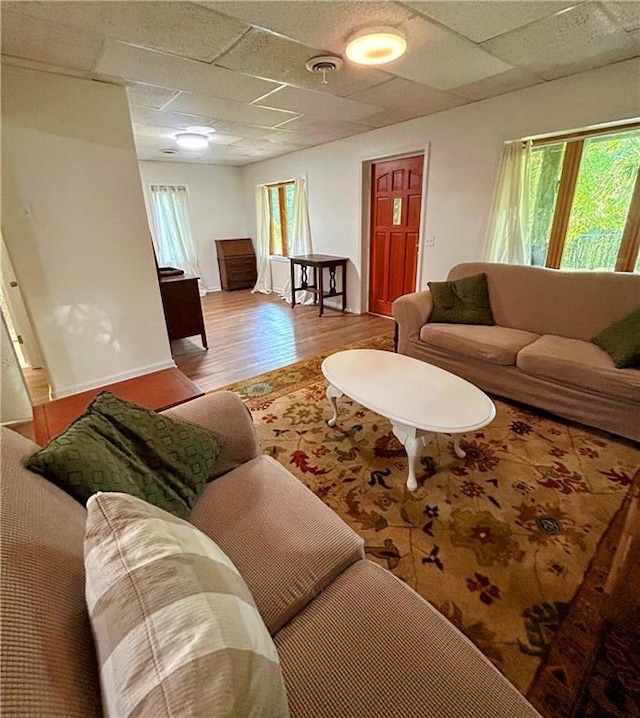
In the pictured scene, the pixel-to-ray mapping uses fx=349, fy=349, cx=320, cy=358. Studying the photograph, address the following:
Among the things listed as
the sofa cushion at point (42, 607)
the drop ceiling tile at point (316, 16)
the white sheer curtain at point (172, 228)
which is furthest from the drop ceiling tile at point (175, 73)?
the white sheer curtain at point (172, 228)

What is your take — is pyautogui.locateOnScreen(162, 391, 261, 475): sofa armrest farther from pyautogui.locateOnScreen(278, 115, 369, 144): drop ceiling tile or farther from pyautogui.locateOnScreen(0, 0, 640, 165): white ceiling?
pyautogui.locateOnScreen(278, 115, 369, 144): drop ceiling tile

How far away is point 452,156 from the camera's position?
3.51m

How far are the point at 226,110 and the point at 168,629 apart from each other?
3908mm

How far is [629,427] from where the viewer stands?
6.70 feet

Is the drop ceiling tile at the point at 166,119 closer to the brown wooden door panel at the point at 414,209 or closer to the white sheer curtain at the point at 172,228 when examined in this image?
the brown wooden door panel at the point at 414,209

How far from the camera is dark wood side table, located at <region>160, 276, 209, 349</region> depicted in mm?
3617

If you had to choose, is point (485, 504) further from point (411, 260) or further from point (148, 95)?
point (148, 95)

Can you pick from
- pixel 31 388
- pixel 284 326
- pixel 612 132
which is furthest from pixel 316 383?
pixel 612 132

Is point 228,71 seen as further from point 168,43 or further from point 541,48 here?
point 541,48

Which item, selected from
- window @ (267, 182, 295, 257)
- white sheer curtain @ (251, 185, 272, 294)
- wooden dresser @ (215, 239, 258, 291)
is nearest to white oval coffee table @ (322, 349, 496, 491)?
window @ (267, 182, 295, 257)

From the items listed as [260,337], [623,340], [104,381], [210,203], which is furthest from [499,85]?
[210,203]

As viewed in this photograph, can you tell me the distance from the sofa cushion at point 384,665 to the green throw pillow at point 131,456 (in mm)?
527

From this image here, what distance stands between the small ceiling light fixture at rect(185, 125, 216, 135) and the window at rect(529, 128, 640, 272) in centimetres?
328

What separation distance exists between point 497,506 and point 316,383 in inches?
64.8
